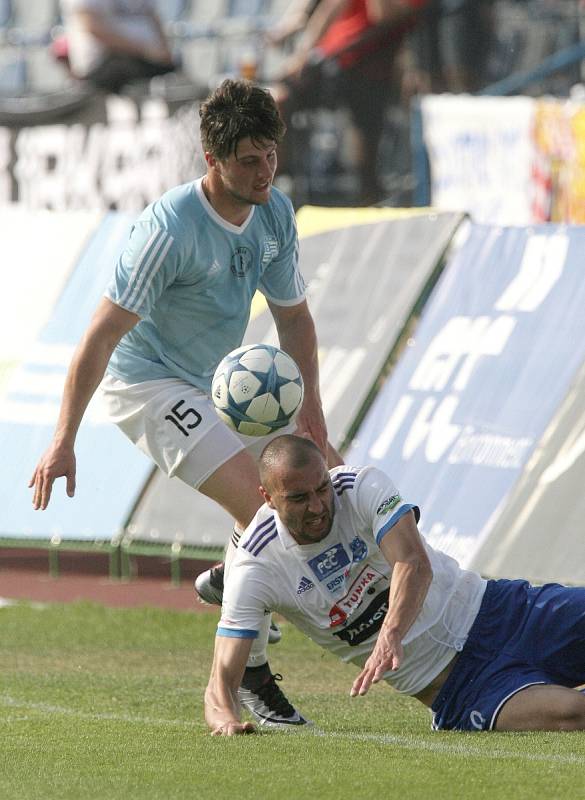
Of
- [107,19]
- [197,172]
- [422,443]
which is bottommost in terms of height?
[422,443]

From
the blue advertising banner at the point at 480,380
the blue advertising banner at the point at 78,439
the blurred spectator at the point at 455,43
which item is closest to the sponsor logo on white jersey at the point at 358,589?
the blue advertising banner at the point at 480,380

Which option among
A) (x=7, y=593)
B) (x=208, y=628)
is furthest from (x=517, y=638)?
(x=7, y=593)

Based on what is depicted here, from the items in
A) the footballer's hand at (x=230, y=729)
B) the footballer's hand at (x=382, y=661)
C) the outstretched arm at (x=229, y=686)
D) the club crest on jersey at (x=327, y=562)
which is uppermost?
the club crest on jersey at (x=327, y=562)

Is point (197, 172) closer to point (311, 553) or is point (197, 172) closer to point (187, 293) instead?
point (187, 293)

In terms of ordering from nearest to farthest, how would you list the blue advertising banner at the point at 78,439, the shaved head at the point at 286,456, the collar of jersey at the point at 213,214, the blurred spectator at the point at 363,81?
the shaved head at the point at 286,456, the collar of jersey at the point at 213,214, the blue advertising banner at the point at 78,439, the blurred spectator at the point at 363,81

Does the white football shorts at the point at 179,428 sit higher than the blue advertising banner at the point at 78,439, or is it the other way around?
the white football shorts at the point at 179,428

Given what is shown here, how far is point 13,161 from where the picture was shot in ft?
54.9

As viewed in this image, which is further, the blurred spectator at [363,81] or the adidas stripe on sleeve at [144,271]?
the blurred spectator at [363,81]

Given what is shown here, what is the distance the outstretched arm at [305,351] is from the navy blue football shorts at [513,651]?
1.31 m

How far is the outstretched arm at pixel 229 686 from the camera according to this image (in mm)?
6025

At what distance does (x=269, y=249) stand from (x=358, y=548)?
1.51m

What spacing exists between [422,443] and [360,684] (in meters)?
4.40

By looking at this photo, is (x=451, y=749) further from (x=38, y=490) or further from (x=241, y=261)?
(x=241, y=261)

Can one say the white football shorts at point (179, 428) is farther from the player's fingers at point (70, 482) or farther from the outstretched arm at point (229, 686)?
the outstretched arm at point (229, 686)
